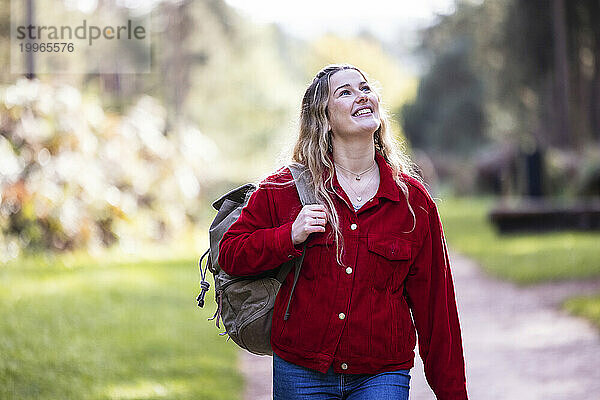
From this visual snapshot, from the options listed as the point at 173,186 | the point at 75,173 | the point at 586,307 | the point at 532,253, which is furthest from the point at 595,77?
the point at 75,173

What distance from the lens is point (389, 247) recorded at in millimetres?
3066

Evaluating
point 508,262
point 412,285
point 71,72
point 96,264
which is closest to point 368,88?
point 412,285

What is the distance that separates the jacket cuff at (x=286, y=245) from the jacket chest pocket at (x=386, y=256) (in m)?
0.27

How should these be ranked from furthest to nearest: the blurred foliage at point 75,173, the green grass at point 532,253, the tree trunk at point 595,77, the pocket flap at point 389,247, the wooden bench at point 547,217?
the wooden bench at point 547,217, the tree trunk at point 595,77, the green grass at point 532,253, the blurred foliage at point 75,173, the pocket flap at point 389,247

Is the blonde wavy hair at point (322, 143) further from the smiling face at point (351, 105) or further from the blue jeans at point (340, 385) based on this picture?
the blue jeans at point (340, 385)

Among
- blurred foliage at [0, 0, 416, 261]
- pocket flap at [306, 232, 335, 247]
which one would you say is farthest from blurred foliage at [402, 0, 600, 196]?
pocket flap at [306, 232, 335, 247]

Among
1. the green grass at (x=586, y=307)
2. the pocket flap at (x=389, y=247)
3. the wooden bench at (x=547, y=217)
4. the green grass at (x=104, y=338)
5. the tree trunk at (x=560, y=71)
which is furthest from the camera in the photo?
the tree trunk at (x=560, y=71)

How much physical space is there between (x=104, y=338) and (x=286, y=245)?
503 cm

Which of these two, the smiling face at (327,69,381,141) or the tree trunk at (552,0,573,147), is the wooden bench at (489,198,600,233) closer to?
the tree trunk at (552,0,573,147)

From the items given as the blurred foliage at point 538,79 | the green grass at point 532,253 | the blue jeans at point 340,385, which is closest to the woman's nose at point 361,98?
the blue jeans at point 340,385

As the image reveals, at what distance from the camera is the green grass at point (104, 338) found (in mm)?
6160

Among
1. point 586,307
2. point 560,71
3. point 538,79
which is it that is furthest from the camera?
point 538,79

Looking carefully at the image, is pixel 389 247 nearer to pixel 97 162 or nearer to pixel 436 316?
pixel 436 316

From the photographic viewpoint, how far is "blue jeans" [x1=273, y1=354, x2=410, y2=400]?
9.98 ft
